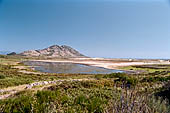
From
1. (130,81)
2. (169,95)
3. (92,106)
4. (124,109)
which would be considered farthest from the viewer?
(130,81)

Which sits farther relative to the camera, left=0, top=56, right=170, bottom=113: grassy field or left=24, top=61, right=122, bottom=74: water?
left=24, top=61, right=122, bottom=74: water

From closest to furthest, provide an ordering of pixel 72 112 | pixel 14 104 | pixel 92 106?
pixel 72 112, pixel 92 106, pixel 14 104

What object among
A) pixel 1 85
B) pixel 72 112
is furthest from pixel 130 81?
pixel 1 85

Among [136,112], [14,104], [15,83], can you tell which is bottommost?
[15,83]

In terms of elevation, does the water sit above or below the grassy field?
below

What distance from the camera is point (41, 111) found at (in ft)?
14.2

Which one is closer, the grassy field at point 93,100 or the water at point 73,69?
the grassy field at point 93,100

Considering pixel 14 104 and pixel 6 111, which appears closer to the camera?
pixel 6 111

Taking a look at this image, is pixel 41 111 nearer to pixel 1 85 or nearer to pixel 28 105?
pixel 28 105

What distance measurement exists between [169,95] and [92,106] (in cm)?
397

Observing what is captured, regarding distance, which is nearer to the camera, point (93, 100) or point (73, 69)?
point (93, 100)

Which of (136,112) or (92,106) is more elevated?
(136,112)

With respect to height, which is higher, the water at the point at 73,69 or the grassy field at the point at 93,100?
the grassy field at the point at 93,100

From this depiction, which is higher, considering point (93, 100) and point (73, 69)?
point (93, 100)
